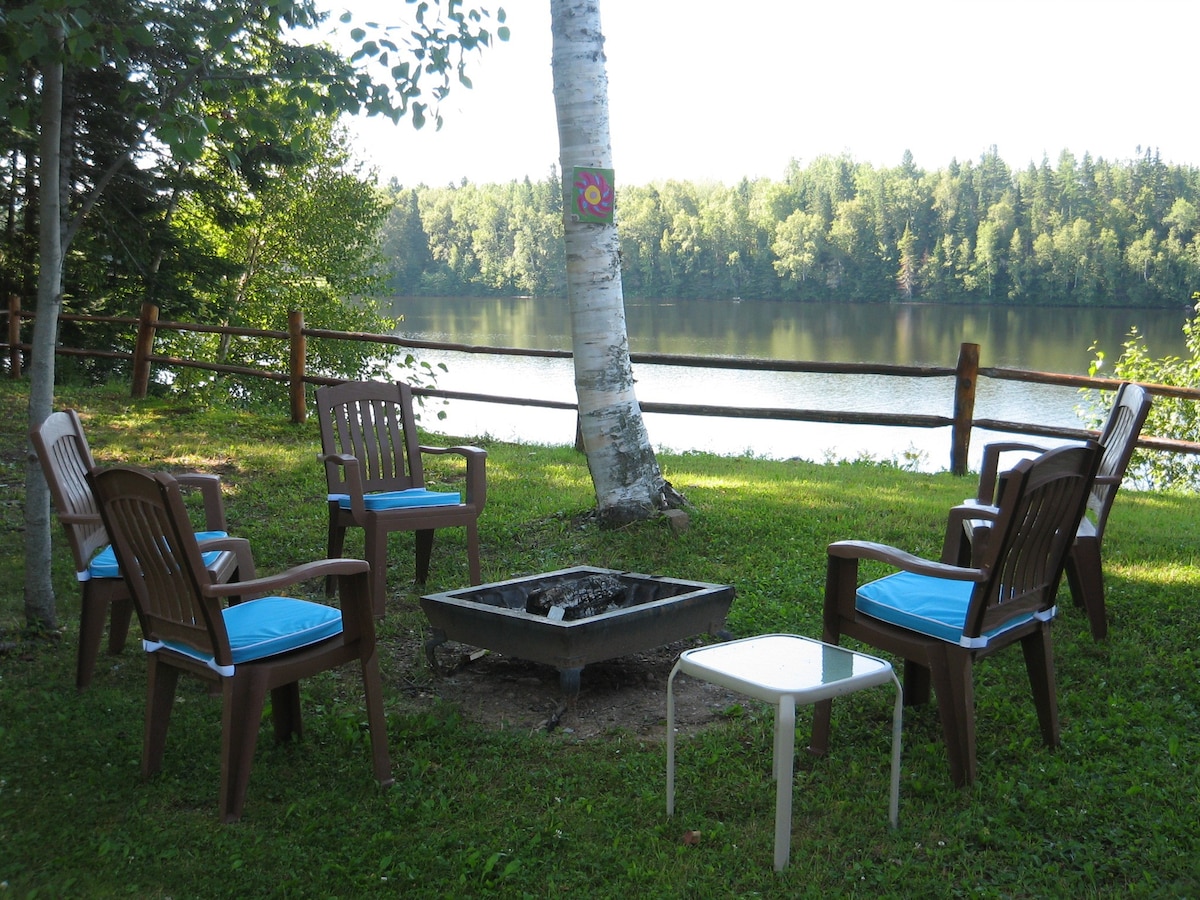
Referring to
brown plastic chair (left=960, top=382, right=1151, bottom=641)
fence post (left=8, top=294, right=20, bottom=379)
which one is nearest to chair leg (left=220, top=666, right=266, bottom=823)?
brown plastic chair (left=960, top=382, right=1151, bottom=641)

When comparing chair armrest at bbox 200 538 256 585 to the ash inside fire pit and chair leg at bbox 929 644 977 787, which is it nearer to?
the ash inside fire pit

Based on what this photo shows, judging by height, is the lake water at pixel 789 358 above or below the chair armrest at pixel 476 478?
below

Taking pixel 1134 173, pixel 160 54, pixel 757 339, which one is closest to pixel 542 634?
pixel 160 54

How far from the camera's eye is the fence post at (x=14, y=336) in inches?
442

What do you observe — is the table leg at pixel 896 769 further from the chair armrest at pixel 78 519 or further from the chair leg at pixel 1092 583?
the chair armrest at pixel 78 519

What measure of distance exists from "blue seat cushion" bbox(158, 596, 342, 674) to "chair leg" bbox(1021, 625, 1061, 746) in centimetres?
207

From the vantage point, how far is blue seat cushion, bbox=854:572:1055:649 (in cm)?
284

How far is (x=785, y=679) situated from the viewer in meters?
2.54

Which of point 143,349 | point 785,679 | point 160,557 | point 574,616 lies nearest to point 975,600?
point 785,679

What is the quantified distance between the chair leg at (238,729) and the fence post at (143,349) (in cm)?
847

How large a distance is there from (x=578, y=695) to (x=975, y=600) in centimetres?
145

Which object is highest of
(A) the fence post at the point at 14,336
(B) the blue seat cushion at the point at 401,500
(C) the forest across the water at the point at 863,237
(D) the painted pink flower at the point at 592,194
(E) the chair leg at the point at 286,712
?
(C) the forest across the water at the point at 863,237

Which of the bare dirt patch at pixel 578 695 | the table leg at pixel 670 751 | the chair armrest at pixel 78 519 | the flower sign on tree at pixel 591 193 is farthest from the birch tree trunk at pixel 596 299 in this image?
the table leg at pixel 670 751

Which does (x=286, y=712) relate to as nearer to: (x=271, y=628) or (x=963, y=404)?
(x=271, y=628)
